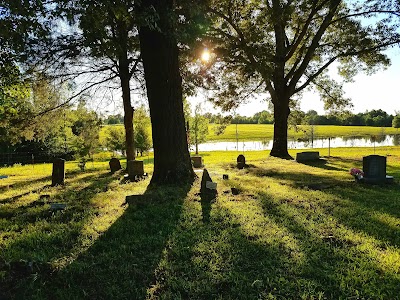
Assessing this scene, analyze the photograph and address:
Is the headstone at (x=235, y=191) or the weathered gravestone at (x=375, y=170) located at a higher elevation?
the weathered gravestone at (x=375, y=170)

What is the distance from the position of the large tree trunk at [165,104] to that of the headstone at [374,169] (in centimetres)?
500

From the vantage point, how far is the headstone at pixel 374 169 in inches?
341

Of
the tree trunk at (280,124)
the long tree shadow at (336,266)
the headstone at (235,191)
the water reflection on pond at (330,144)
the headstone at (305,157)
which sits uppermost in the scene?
the tree trunk at (280,124)

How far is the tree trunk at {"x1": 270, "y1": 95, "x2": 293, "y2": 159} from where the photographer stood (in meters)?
18.0

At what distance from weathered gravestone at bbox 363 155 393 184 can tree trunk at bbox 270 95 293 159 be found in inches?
375

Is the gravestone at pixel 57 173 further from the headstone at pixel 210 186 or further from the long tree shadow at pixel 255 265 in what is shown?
the long tree shadow at pixel 255 265

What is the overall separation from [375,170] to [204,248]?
6.73m

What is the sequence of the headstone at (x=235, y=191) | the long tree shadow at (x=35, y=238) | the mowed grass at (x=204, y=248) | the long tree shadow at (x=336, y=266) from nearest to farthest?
the long tree shadow at (x=336, y=266), the mowed grass at (x=204, y=248), the long tree shadow at (x=35, y=238), the headstone at (x=235, y=191)

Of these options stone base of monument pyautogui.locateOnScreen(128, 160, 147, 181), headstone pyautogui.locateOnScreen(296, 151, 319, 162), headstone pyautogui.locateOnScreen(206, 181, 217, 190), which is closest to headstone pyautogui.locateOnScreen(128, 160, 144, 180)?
stone base of monument pyautogui.locateOnScreen(128, 160, 147, 181)

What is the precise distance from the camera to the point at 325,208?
6113 millimetres

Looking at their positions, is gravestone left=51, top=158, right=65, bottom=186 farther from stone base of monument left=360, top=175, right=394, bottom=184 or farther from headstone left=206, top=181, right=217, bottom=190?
stone base of monument left=360, top=175, right=394, bottom=184

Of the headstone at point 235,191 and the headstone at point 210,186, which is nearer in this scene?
the headstone at point 210,186

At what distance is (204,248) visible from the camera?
168 inches

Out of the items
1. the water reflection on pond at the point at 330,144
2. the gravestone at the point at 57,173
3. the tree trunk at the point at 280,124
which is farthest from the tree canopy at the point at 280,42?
the water reflection on pond at the point at 330,144
